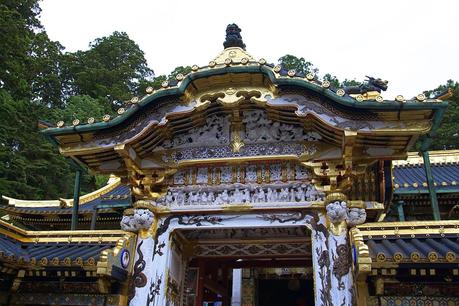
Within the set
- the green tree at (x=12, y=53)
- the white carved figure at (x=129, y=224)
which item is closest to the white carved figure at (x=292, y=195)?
the white carved figure at (x=129, y=224)

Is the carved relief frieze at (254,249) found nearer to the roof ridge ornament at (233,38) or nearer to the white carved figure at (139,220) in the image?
the white carved figure at (139,220)

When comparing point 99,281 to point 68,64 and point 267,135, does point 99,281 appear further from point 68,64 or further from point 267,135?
point 68,64

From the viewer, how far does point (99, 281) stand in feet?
21.1

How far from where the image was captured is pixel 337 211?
640cm


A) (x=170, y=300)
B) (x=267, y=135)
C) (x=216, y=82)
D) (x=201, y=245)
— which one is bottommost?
(x=170, y=300)

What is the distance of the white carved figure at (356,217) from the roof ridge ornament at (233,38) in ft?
12.3

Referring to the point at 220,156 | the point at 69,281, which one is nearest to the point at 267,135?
the point at 220,156

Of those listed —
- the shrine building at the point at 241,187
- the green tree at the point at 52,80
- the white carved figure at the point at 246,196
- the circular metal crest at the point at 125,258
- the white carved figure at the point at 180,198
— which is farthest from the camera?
the green tree at the point at 52,80

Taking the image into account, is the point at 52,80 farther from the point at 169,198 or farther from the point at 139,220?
the point at 139,220

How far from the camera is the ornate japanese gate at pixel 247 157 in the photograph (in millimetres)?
6375

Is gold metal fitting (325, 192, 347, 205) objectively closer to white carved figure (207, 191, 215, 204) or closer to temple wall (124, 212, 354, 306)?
temple wall (124, 212, 354, 306)

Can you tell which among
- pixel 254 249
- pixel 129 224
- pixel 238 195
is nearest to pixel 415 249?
pixel 238 195

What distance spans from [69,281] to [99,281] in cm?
89

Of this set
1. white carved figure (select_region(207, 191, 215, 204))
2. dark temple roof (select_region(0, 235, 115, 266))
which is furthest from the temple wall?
dark temple roof (select_region(0, 235, 115, 266))
